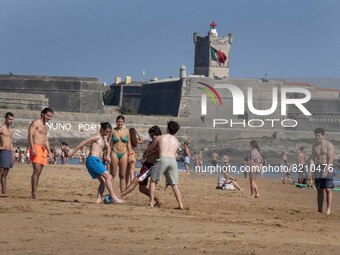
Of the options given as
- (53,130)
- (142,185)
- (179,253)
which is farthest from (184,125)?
(179,253)

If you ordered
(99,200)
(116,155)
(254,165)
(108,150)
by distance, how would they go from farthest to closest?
(254,165)
(116,155)
(108,150)
(99,200)

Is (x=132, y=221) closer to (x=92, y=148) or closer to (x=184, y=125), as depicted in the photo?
(x=92, y=148)

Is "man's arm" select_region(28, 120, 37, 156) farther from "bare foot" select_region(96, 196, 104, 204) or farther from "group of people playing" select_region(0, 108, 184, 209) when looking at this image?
"bare foot" select_region(96, 196, 104, 204)

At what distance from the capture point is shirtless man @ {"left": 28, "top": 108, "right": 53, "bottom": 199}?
14219mm

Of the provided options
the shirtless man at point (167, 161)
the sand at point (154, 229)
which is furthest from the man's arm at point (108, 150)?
the shirtless man at point (167, 161)

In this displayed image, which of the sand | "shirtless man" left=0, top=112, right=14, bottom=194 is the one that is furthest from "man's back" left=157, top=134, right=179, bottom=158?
"shirtless man" left=0, top=112, right=14, bottom=194

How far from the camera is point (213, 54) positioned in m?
105

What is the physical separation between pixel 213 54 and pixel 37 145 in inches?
3574

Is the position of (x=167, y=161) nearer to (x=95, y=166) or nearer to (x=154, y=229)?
(x=95, y=166)

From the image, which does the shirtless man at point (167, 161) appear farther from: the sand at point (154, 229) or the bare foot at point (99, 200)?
the bare foot at point (99, 200)

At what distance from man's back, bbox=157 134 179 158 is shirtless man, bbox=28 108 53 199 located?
65.3 inches

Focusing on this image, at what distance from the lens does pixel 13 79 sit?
88.3 m

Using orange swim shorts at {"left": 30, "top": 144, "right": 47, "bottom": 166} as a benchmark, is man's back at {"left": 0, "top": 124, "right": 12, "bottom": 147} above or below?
above

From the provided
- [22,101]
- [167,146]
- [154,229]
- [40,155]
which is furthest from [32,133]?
[22,101]
